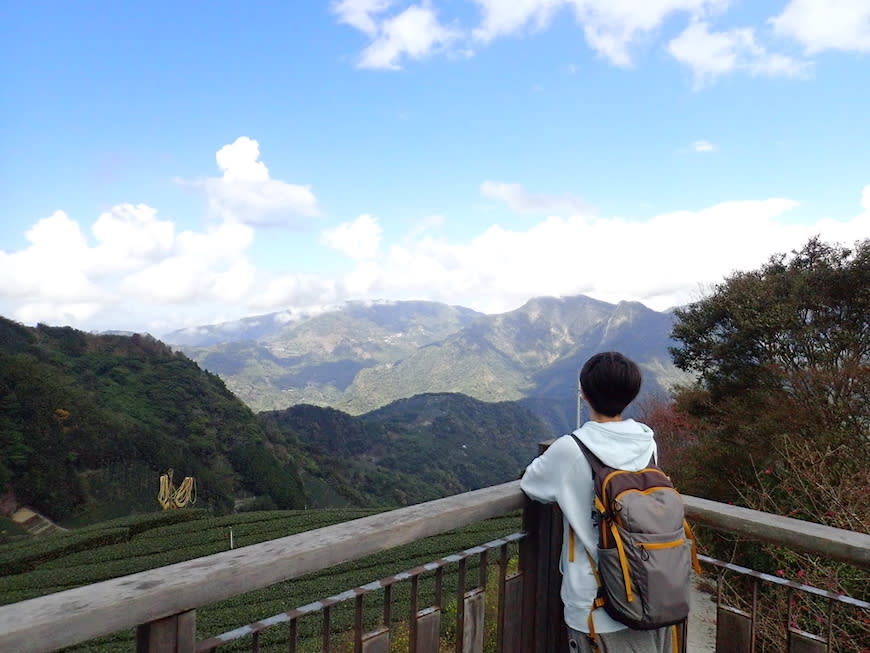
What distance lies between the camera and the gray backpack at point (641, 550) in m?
1.38

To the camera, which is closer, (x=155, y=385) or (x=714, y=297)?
(x=714, y=297)

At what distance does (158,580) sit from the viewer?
104 centimetres

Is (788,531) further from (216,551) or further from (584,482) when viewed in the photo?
(216,551)

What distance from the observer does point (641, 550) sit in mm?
1381

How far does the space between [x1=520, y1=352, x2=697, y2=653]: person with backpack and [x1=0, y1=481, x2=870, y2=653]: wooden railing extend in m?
0.22

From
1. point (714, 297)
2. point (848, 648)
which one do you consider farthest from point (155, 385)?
point (848, 648)

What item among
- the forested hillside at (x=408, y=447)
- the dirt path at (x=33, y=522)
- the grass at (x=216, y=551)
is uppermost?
the grass at (x=216, y=551)

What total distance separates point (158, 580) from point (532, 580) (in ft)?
3.73

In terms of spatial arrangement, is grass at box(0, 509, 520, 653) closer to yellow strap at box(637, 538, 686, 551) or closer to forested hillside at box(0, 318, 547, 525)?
yellow strap at box(637, 538, 686, 551)

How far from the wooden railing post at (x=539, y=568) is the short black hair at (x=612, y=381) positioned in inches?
16.8

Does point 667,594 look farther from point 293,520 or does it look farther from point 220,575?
point 293,520

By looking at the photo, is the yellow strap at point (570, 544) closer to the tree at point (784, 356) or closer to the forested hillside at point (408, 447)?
the tree at point (784, 356)

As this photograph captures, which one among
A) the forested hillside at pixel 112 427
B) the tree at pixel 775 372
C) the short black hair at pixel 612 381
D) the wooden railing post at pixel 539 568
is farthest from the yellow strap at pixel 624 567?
the forested hillside at pixel 112 427

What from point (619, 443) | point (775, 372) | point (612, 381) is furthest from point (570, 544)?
point (775, 372)
